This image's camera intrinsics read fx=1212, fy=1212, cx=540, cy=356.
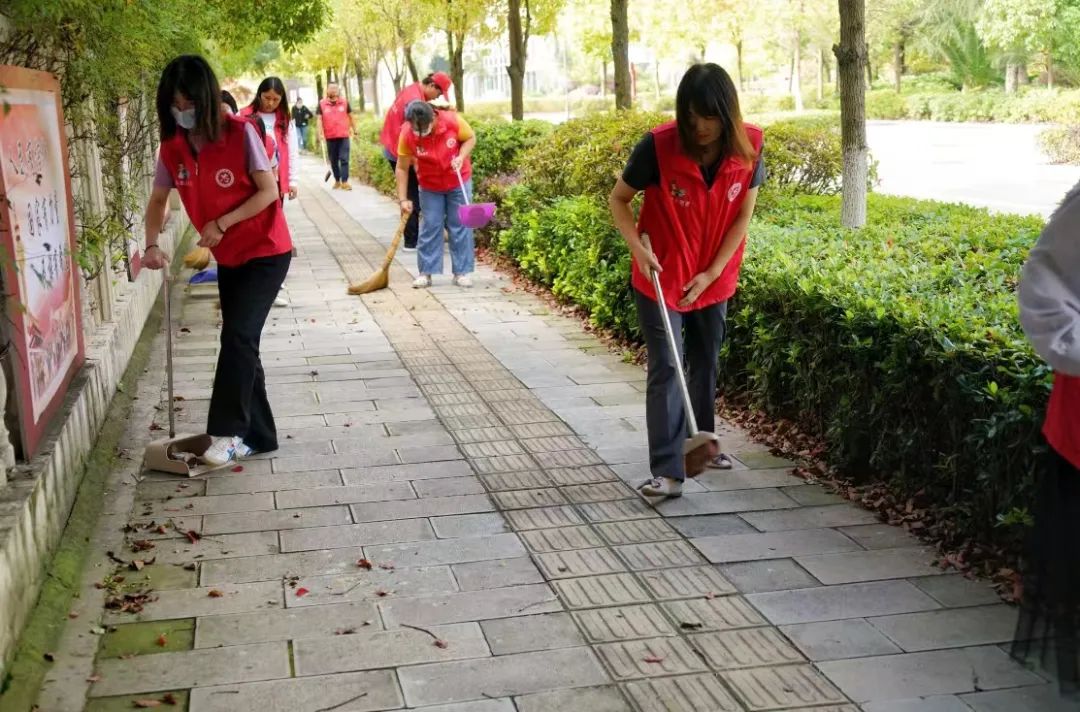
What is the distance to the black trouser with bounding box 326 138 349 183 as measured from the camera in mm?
→ 21430

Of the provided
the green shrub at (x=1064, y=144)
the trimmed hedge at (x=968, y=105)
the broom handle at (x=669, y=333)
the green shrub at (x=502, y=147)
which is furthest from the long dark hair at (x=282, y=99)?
the trimmed hedge at (x=968, y=105)

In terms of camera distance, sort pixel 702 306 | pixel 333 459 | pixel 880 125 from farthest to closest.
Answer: pixel 880 125 < pixel 333 459 < pixel 702 306

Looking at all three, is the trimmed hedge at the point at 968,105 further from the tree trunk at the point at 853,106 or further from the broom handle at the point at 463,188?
the tree trunk at the point at 853,106

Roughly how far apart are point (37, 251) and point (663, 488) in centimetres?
257

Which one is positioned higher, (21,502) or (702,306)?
(702,306)

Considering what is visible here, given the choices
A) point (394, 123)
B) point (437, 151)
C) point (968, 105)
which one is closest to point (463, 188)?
point (437, 151)

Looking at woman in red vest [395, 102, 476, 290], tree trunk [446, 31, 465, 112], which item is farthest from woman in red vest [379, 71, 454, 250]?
tree trunk [446, 31, 465, 112]

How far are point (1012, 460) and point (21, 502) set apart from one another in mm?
3082

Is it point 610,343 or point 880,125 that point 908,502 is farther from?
point 880,125

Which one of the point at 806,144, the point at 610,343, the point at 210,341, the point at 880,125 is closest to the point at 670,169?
the point at 610,343

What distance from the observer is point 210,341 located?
26.5 feet

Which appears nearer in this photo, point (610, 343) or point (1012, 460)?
point (1012, 460)

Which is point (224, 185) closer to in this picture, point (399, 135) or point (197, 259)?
point (197, 259)

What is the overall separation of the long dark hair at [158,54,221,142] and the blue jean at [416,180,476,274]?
505 cm
